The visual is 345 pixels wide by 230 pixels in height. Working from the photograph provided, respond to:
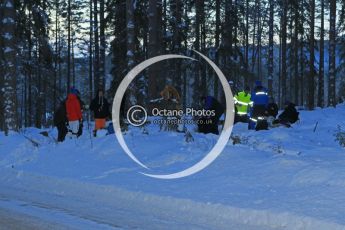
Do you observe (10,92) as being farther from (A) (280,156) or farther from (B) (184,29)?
(B) (184,29)

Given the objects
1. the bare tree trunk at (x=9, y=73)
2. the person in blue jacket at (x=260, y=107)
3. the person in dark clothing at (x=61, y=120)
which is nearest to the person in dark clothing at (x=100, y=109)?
the person in dark clothing at (x=61, y=120)

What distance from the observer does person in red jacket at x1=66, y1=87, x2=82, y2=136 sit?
542 inches

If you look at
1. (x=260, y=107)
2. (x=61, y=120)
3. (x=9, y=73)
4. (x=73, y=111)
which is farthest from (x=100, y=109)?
(x=260, y=107)

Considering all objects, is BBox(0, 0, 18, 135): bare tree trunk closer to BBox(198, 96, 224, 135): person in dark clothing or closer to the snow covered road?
BBox(198, 96, 224, 135): person in dark clothing

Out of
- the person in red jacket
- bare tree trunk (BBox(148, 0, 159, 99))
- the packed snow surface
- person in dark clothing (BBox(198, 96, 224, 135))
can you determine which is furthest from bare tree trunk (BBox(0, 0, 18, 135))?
person in dark clothing (BBox(198, 96, 224, 135))

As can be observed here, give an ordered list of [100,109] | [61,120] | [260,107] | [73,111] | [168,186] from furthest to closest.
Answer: [260,107] < [100,109] < [61,120] < [73,111] < [168,186]

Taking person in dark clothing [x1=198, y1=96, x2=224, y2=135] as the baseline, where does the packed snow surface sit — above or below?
below

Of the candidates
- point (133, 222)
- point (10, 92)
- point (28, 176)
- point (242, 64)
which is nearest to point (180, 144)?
point (28, 176)

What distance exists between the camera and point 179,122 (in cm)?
1377

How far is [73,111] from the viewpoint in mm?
13781

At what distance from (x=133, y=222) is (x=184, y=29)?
2251cm

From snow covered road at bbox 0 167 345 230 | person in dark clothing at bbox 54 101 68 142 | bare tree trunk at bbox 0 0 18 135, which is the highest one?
bare tree trunk at bbox 0 0 18 135

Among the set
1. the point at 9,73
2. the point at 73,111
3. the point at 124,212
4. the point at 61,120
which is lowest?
the point at 124,212

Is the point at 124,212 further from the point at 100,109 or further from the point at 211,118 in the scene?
the point at 100,109
